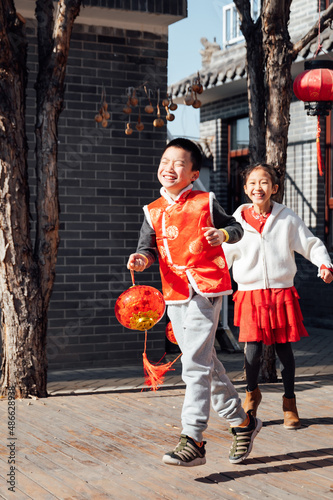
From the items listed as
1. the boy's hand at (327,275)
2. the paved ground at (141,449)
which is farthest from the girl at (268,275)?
the paved ground at (141,449)

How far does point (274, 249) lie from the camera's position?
5715 mm

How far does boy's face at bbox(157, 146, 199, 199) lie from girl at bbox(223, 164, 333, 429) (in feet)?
3.28

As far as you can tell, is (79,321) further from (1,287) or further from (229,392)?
(229,392)

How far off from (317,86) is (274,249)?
3523 mm

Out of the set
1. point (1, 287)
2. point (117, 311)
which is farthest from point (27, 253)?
point (117, 311)

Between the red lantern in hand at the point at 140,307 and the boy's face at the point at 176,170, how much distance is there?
0.73 meters

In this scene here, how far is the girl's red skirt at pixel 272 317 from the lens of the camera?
573cm

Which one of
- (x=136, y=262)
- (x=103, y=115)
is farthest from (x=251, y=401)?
(x=103, y=115)

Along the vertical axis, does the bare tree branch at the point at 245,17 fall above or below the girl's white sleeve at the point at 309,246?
above

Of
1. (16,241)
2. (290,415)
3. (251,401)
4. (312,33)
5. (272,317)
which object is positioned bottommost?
(290,415)

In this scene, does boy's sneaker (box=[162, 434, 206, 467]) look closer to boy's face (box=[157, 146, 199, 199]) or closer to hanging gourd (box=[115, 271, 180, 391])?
hanging gourd (box=[115, 271, 180, 391])

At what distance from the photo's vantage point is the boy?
468 cm

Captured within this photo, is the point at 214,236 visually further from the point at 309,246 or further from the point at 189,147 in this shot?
the point at 309,246

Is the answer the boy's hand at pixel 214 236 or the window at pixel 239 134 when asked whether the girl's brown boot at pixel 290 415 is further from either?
the window at pixel 239 134
